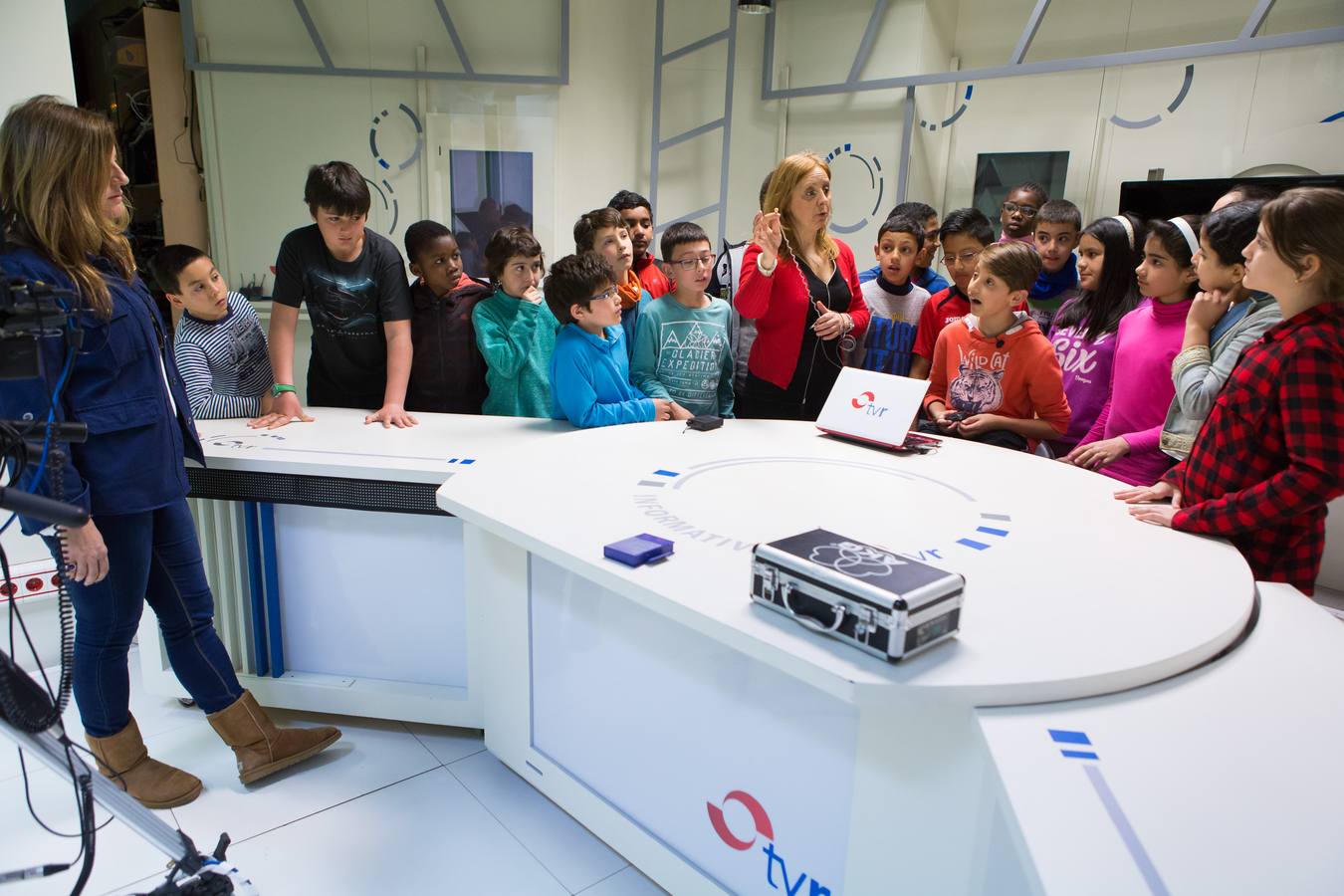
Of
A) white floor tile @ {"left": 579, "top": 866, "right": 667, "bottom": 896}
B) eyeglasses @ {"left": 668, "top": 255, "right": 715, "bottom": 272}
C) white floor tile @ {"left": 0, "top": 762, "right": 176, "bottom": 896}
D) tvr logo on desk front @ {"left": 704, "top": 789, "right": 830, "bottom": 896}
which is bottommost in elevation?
white floor tile @ {"left": 0, "top": 762, "right": 176, "bottom": 896}

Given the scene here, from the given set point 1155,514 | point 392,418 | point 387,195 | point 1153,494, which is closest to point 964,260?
point 1153,494

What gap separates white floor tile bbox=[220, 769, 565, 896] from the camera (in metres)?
1.66

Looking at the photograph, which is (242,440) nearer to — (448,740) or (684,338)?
(448,740)

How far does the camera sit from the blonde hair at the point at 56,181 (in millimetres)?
1488

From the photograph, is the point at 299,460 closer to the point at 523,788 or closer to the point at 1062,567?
the point at 523,788

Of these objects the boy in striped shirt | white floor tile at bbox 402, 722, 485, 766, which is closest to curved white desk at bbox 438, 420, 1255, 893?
white floor tile at bbox 402, 722, 485, 766

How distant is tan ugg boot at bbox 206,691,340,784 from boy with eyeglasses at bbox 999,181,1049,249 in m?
3.33

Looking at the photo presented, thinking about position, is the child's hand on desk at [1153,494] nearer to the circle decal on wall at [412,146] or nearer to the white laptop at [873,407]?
the white laptop at [873,407]

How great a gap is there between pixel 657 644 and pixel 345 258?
1.63m

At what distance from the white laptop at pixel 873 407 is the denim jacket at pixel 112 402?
62.7 inches

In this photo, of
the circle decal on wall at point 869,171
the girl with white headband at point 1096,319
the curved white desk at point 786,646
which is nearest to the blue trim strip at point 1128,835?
the curved white desk at point 786,646

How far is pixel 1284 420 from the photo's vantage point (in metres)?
1.46

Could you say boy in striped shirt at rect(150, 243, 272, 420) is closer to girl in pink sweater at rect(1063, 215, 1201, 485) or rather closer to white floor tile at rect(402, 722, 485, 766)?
white floor tile at rect(402, 722, 485, 766)

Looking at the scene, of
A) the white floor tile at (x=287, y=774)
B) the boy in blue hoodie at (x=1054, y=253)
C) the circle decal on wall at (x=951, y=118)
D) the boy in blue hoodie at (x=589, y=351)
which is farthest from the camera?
the circle decal on wall at (x=951, y=118)
